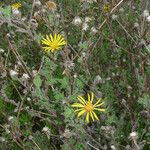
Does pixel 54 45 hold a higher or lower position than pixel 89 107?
higher

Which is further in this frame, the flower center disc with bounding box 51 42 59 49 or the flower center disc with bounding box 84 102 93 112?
the flower center disc with bounding box 51 42 59 49

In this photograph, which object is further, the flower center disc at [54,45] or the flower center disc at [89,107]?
the flower center disc at [54,45]

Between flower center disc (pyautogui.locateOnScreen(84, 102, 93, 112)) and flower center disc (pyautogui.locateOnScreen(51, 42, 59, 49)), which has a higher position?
flower center disc (pyautogui.locateOnScreen(51, 42, 59, 49))

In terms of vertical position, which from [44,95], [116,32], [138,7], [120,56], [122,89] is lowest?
[44,95]

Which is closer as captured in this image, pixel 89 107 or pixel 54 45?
pixel 89 107

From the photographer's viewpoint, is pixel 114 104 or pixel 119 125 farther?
pixel 114 104

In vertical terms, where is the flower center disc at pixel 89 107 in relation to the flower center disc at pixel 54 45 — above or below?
below

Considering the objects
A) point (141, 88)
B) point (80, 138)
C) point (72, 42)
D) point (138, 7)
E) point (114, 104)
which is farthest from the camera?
point (138, 7)

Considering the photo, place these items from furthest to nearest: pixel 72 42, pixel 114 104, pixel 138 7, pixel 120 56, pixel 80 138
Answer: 1. pixel 138 7
2. pixel 72 42
3. pixel 120 56
4. pixel 114 104
5. pixel 80 138

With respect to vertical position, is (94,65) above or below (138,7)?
below

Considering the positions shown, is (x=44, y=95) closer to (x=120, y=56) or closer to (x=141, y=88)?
(x=141, y=88)

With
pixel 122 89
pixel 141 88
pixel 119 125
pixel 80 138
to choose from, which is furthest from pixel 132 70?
pixel 80 138
